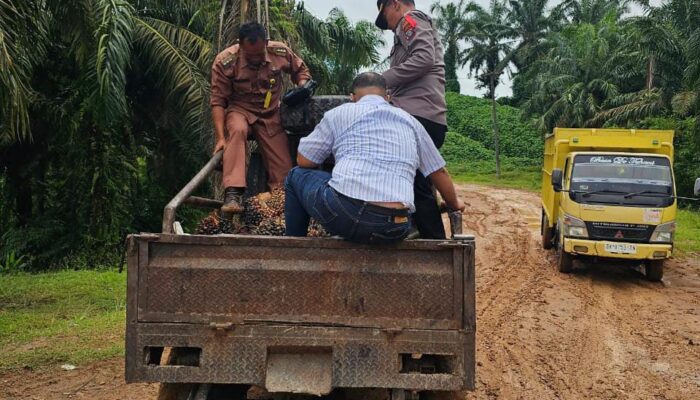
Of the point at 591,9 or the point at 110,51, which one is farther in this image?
the point at 591,9

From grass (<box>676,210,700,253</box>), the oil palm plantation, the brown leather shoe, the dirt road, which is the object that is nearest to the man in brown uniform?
the brown leather shoe

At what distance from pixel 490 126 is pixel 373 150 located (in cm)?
4838

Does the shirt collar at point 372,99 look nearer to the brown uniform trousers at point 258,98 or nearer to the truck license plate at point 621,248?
the brown uniform trousers at point 258,98

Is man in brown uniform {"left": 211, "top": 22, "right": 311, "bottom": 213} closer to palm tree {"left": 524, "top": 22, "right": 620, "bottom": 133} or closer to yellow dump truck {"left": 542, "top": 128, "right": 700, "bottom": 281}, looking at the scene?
yellow dump truck {"left": 542, "top": 128, "right": 700, "bottom": 281}

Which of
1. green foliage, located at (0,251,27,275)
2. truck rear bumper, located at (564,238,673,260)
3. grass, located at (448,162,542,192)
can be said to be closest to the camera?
truck rear bumper, located at (564,238,673,260)

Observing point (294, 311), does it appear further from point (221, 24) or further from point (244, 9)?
point (221, 24)

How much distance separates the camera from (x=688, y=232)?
60.0ft

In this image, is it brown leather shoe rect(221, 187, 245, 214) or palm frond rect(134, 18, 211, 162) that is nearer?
brown leather shoe rect(221, 187, 245, 214)

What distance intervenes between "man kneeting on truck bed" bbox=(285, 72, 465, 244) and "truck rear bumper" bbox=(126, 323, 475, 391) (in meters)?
0.50

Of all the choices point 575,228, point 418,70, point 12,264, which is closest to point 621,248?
point 575,228

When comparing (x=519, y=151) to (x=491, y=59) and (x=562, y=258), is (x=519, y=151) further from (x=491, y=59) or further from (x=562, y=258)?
(x=562, y=258)

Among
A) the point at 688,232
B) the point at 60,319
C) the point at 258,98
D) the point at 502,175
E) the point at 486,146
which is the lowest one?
the point at 60,319

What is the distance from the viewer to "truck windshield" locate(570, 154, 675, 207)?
1148cm

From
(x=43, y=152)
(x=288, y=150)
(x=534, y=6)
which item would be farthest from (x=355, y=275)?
(x=534, y=6)
